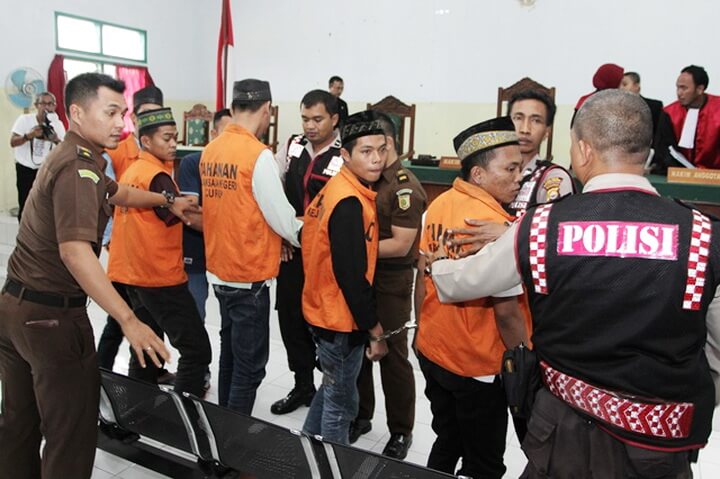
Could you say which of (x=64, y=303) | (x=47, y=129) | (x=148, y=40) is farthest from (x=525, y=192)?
(x=148, y=40)

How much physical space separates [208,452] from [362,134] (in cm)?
121

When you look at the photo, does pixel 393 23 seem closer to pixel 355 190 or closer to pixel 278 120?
pixel 278 120

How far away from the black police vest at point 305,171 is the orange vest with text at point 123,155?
0.93 m

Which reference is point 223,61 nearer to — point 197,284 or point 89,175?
point 197,284

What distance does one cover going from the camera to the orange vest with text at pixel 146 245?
2271mm

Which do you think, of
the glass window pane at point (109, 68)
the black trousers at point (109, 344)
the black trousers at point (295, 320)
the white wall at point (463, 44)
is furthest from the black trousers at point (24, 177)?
the black trousers at point (295, 320)

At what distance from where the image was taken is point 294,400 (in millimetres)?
2822

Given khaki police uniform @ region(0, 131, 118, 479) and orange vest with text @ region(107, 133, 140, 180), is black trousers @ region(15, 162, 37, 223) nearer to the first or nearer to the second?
orange vest with text @ region(107, 133, 140, 180)

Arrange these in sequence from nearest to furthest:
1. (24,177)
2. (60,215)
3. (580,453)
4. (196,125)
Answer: (580,453)
(60,215)
(24,177)
(196,125)

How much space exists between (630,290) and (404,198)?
117 centimetres

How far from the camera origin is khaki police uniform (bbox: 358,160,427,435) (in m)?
2.20

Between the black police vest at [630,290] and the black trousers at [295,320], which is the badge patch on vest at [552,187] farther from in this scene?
the black trousers at [295,320]

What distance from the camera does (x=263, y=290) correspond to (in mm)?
2297

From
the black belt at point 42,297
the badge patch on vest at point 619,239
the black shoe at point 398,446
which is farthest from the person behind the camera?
the black shoe at point 398,446
